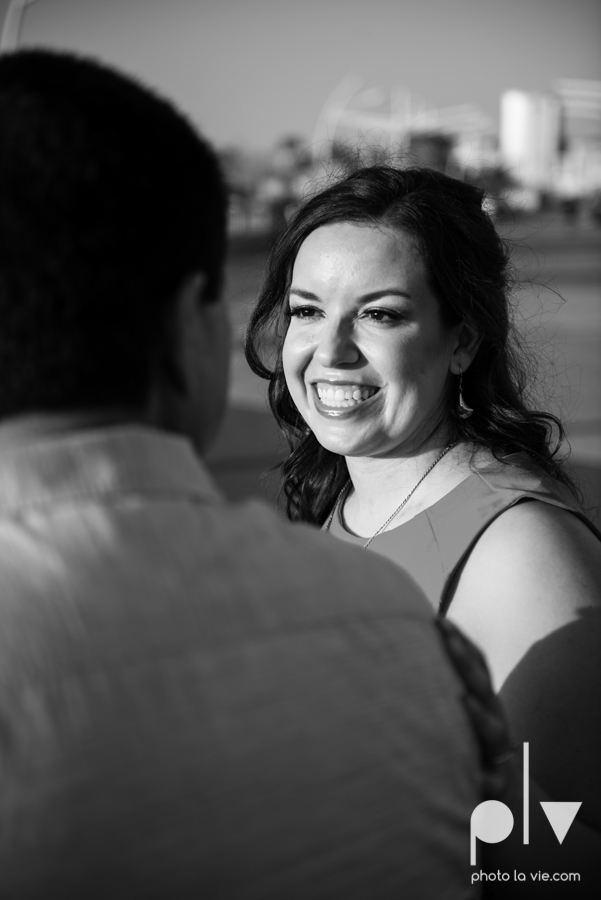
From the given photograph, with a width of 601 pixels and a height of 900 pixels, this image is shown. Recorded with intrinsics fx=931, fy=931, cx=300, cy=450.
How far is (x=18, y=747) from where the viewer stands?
863mm

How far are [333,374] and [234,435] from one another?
6885 millimetres

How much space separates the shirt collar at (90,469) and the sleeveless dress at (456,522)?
1279 millimetres

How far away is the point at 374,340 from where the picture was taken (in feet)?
8.13

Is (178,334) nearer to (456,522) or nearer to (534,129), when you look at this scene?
(456,522)

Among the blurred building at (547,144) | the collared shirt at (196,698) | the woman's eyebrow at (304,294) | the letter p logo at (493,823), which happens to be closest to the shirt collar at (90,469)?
the collared shirt at (196,698)

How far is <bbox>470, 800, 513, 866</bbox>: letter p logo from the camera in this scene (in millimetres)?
1399

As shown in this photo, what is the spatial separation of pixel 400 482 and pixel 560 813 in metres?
0.95

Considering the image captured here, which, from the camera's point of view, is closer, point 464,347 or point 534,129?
point 464,347

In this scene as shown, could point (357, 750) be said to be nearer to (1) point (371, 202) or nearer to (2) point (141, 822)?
(2) point (141, 822)

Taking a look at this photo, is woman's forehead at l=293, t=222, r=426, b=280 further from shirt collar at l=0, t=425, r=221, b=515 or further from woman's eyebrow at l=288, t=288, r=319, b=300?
shirt collar at l=0, t=425, r=221, b=515

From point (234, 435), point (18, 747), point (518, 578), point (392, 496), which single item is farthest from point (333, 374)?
point (234, 435)

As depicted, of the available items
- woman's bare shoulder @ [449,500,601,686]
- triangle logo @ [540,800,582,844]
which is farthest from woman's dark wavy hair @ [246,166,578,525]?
triangle logo @ [540,800,582,844]

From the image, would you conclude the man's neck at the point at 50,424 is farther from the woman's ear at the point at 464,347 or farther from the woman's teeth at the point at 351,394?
the woman's ear at the point at 464,347

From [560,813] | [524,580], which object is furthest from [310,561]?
[560,813]
